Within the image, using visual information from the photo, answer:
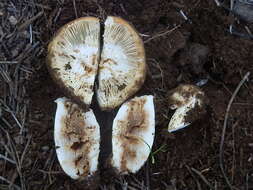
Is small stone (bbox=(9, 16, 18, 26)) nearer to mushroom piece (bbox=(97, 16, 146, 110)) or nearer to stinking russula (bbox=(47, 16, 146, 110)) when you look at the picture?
stinking russula (bbox=(47, 16, 146, 110))

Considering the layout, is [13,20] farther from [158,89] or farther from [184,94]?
[184,94]

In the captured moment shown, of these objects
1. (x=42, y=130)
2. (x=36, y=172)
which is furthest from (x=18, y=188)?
(x=42, y=130)

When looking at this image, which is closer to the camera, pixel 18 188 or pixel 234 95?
pixel 18 188

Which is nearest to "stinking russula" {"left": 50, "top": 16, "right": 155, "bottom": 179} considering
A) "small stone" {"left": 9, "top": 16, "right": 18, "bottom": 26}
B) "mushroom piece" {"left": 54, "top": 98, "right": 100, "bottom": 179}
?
"mushroom piece" {"left": 54, "top": 98, "right": 100, "bottom": 179}

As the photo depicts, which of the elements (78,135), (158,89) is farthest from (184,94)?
(78,135)

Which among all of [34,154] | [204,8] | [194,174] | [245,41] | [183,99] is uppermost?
[204,8]

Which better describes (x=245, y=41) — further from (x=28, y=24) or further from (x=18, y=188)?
(x=18, y=188)
